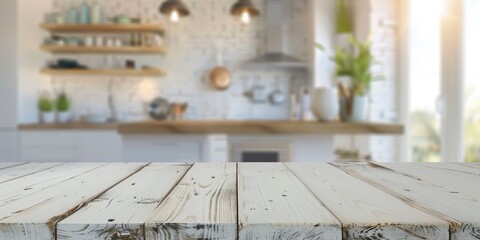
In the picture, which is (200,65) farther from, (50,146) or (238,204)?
(238,204)

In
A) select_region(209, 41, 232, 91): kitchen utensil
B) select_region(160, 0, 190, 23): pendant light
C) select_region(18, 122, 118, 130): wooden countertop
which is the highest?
select_region(160, 0, 190, 23): pendant light

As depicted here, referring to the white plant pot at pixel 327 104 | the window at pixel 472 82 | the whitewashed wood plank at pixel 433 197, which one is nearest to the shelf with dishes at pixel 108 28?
the white plant pot at pixel 327 104

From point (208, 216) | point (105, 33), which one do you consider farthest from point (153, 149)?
point (105, 33)

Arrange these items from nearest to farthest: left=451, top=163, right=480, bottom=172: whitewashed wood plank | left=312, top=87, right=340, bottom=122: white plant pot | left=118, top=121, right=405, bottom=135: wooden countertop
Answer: left=451, top=163, right=480, bottom=172: whitewashed wood plank → left=118, top=121, right=405, bottom=135: wooden countertop → left=312, top=87, right=340, bottom=122: white plant pot

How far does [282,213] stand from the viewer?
44 centimetres

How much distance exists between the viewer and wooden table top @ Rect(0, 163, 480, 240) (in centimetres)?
41

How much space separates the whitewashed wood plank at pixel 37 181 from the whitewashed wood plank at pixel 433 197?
536 mm

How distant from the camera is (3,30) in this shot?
3.67 m

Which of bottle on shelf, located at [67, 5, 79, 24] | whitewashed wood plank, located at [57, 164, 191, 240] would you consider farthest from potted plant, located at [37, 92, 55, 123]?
whitewashed wood plank, located at [57, 164, 191, 240]

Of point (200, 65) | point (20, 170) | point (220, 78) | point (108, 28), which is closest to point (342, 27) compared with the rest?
point (220, 78)

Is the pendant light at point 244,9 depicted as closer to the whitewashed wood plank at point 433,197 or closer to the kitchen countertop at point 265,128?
the kitchen countertop at point 265,128

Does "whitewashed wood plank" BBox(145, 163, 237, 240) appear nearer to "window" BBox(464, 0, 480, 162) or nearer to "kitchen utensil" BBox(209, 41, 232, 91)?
"window" BBox(464, 0, 480, 162)

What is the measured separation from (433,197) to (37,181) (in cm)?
64

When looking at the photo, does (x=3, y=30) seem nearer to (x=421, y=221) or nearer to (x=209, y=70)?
(x=209, y=70)
